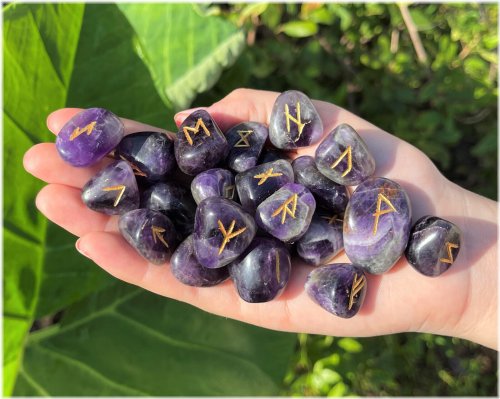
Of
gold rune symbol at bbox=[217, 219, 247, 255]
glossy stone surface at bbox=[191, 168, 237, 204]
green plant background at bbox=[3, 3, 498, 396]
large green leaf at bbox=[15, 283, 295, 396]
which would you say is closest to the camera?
gold rune symbol at bbox=[217, 219, 247, 255]

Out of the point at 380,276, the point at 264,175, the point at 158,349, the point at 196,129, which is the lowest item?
the point at 158,349

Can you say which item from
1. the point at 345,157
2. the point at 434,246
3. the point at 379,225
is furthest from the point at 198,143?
the point at 434,246

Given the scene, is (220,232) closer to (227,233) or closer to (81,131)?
(227,233)

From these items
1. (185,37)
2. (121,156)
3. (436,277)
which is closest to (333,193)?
(436,277)

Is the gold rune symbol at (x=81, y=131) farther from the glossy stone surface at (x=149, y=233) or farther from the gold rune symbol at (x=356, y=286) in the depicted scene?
the gold rune symbol at (x=356, y=286)

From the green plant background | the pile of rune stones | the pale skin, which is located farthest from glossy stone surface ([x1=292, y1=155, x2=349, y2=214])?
the green plant background

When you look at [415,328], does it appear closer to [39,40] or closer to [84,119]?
[84,119]

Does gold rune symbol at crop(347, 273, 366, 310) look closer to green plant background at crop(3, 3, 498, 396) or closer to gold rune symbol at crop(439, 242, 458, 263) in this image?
gold rune symbol at crop(439, 242, 458, 263)
